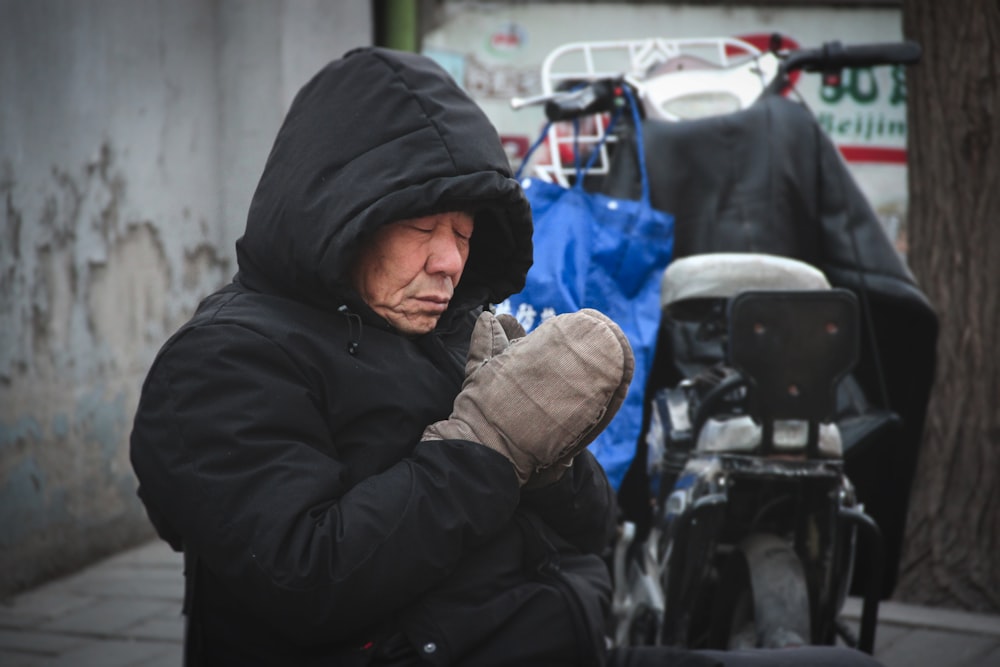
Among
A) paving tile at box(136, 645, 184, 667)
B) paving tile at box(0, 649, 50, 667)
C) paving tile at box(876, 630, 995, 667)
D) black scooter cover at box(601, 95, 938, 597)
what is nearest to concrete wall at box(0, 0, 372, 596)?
paving tile at box(0, 649, 50, 667)

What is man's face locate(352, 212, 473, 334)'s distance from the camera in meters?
1.81

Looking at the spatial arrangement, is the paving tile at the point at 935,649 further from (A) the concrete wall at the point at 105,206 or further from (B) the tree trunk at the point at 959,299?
(A) the concrete wall at the point at 105,206

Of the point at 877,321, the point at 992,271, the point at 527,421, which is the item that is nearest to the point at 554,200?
the point at 877,321

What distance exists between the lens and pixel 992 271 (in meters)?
4.41

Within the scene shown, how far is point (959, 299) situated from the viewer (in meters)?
4.46

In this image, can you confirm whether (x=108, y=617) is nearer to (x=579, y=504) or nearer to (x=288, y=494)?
(x=579, y=504)

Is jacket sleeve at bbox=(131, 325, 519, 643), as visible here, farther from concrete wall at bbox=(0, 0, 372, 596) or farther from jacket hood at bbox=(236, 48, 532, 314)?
concrete wall at bbox=(0, 0, 372, 596)

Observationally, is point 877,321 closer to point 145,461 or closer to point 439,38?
point 145,461

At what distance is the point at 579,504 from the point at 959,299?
10.1 ft

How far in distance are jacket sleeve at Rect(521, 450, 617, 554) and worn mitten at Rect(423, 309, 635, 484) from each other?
15 centimetres

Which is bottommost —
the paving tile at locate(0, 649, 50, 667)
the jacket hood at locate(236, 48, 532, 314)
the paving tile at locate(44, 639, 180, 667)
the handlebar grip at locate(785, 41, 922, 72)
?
the paving tile at locate(44, 639, 180, 667)

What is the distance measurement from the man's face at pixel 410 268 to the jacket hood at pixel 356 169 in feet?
0.18

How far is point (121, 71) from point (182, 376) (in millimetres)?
3801

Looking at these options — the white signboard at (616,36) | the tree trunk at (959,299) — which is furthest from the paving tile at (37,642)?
the white signboard at (616,36)
